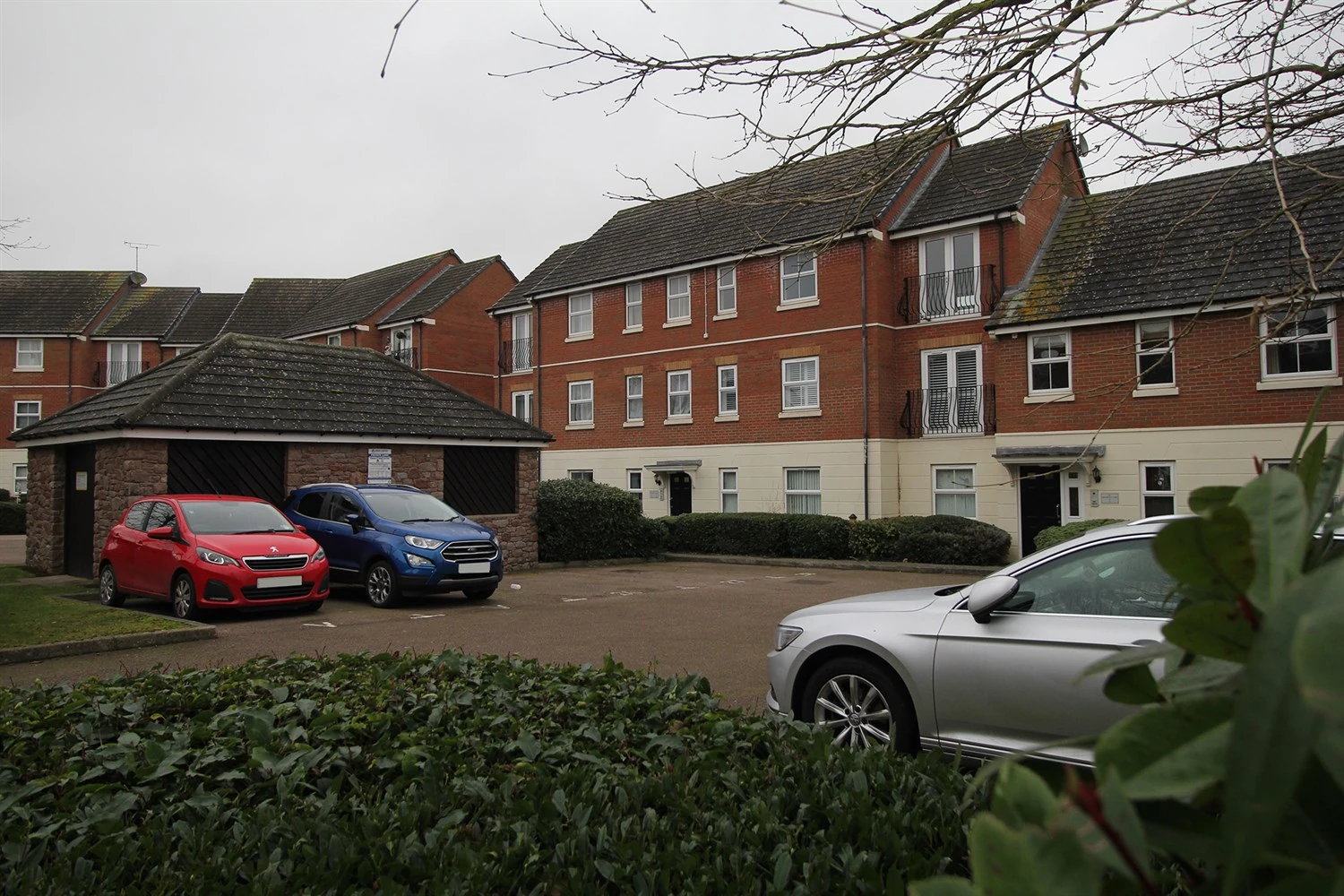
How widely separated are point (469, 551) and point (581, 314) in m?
20.4

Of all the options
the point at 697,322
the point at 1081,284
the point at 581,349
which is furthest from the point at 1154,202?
the point at 581,349

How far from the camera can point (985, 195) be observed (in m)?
24.4

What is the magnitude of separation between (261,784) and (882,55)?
14.8 feet

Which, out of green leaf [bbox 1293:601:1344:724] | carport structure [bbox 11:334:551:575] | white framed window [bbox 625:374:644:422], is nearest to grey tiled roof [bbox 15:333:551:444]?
carport structure [bbox 11:334:551:575]

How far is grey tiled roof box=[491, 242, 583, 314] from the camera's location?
122 ft

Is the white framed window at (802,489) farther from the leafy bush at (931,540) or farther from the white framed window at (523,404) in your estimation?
the white framed window at (523,404)

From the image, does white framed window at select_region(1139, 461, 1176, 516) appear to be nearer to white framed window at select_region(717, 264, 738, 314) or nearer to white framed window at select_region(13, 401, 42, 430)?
white framed window at select_region(717, 264, 738, 314)

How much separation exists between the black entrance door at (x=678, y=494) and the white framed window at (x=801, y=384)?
453cm

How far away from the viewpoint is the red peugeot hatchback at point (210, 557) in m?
13.4

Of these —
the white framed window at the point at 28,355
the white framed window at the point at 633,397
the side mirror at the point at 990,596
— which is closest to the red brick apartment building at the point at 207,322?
the white framed window at the point at 28,355

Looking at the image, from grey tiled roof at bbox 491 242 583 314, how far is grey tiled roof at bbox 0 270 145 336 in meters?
27.1

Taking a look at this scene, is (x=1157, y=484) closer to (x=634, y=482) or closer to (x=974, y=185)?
(x=974, y=185)

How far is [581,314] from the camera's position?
35.0 metres

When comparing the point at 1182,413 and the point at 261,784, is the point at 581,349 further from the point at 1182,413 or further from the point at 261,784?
the point at 261,784
